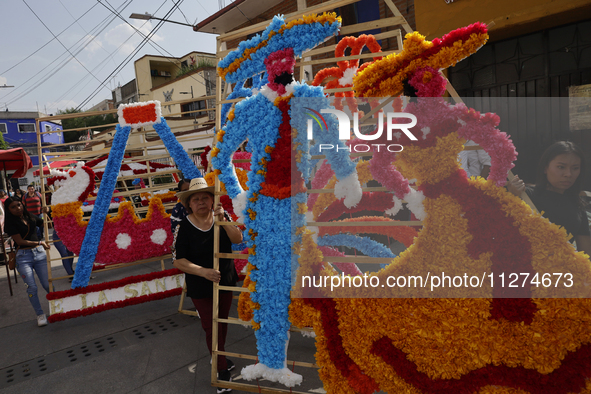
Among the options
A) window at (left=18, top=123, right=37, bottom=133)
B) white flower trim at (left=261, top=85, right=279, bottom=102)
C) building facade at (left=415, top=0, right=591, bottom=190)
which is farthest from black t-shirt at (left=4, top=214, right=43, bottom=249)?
window at (left=18, top=123, right=37, bottom=133)

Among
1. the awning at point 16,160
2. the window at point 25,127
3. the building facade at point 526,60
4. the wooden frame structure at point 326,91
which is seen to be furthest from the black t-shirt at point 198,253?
the window at point 25,127

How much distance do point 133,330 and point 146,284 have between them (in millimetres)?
532

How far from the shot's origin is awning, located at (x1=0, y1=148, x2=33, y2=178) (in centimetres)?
552

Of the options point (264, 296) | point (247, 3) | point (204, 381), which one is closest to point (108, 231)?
point (204, 381)

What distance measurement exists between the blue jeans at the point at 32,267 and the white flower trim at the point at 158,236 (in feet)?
4.27

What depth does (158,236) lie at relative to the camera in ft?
13.8

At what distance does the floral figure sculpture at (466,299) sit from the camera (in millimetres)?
1537

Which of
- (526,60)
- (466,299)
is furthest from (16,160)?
(526,60)

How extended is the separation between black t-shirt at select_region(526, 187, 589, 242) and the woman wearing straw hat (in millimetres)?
2137

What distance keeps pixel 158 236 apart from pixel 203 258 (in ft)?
5.90

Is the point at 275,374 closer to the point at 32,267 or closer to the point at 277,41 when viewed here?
the point at 277,41

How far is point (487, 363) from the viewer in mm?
1630

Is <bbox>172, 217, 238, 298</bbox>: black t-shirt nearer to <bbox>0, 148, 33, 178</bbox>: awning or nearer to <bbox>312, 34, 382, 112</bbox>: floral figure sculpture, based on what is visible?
<bbox>312, 34, 382, 112</bbox>: floral figure sculpture

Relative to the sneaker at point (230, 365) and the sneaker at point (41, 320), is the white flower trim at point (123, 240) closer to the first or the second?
the sneaker at point (41, 320)
